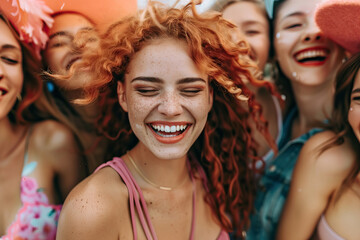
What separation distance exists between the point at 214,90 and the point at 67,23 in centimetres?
65

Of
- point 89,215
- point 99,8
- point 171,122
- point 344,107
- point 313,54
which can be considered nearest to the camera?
point 89,215

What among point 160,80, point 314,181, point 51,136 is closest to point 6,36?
point 51,136

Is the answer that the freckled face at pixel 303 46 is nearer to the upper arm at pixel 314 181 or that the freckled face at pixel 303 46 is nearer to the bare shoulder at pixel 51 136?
the upper arm at pixel 314 181

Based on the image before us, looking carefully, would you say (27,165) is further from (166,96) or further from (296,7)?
(296,7)

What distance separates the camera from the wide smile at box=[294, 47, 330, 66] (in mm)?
1644

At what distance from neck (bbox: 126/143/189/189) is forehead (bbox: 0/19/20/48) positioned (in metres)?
0.61

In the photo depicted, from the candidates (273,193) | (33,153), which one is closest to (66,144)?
(33,153)

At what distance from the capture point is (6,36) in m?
1.34

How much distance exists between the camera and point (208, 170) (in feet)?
5.07

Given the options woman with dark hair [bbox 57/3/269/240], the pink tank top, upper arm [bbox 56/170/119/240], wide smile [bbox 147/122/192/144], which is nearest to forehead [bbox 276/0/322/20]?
woman with dark hair [bbox 57/3/269/240]

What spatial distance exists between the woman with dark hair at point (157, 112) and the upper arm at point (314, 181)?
0.31 m

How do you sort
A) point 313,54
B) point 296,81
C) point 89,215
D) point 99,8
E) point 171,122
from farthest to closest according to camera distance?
point 296,81
point 313,54
point 99,8
point 171,122
point 89,215

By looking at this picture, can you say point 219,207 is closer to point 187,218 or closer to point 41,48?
point 187,218

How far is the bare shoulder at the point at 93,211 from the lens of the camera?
1098mm
